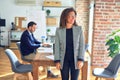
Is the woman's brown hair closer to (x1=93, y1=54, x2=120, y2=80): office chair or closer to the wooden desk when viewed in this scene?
the wooden desk

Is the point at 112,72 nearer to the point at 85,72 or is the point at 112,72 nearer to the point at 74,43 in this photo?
the point at 85,72

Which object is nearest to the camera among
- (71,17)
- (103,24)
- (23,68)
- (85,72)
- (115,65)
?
(71,17)

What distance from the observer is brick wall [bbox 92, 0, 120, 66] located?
5734 mm

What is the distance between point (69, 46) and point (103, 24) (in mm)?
3059

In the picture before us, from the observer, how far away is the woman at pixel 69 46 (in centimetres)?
294

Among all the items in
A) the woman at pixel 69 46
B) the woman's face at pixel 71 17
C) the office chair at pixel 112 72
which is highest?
the woman's face at pixel 71 17

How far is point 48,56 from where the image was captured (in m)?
3.57

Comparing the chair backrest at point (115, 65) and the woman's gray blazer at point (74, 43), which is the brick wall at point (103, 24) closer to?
the chair backrest at point (115, 65)

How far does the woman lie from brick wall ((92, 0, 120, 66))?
2.95 metres

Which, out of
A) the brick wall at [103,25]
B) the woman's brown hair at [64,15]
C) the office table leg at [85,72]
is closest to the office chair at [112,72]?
the office table leg at [85,72]

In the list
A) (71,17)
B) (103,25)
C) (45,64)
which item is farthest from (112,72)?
(103,25)

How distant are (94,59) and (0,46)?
15.4ft

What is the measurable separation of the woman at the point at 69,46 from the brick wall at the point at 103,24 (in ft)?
A: 9.69

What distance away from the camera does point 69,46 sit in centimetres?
294
